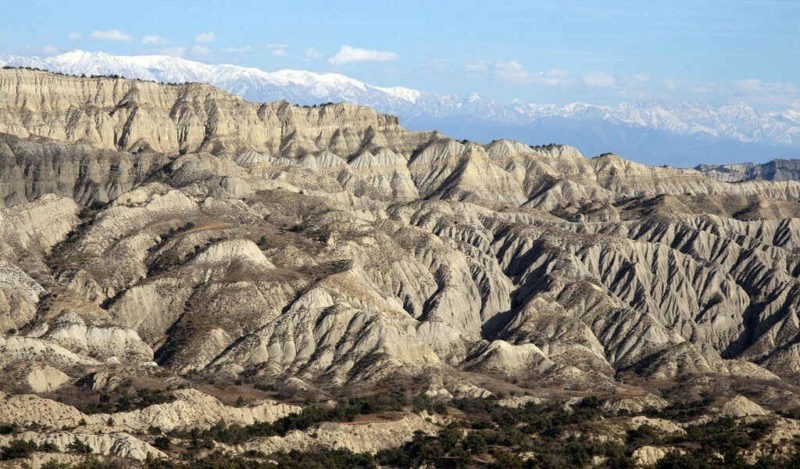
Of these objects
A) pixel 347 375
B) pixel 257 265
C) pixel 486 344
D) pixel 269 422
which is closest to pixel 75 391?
pixel 269 422

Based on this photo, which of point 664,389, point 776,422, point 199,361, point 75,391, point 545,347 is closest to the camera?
point 776,422

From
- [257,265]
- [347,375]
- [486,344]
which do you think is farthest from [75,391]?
[486,344]

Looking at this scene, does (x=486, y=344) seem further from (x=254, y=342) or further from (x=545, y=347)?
(x=254, y=342)

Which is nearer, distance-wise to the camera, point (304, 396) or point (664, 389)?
point (304, 396)

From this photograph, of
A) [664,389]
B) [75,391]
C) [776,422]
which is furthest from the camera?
[664,389]

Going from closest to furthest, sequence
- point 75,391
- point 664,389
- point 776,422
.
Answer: point 776,422, point 75,391, point 664,389

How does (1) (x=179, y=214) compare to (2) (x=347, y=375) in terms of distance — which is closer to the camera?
(2) (x=347, y=375)

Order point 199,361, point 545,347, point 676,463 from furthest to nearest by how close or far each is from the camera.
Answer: point 545,347, point 199,361, point 676,463

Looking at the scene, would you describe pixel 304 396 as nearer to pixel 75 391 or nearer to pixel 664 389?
pixel 75 391
